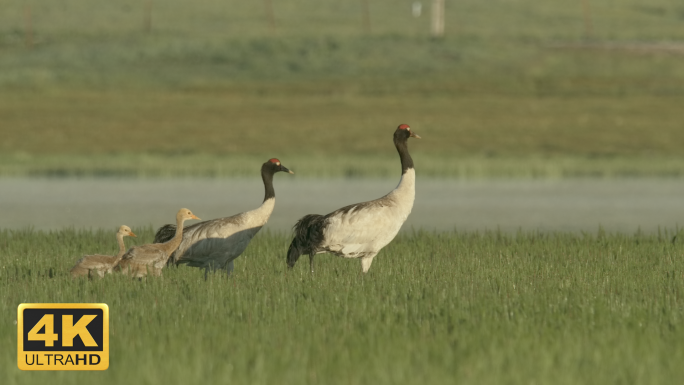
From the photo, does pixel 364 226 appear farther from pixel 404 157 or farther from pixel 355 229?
pixel 404 157

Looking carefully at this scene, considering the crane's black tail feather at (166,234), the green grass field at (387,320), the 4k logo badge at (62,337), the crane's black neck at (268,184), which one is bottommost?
the green grass field at (387,320)

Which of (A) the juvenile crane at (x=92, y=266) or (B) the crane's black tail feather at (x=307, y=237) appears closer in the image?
(A) the juvenile crane at (x=92, y=266)

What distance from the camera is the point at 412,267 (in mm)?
16609

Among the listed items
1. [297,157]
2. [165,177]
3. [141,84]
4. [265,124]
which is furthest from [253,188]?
[141,84]

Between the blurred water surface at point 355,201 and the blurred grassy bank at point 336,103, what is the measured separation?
3.92 metres

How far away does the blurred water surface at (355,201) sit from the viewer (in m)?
27.9

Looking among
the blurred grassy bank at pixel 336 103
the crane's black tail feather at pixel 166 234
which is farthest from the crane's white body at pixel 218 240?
the blurred grassy bank at pixel 336 103

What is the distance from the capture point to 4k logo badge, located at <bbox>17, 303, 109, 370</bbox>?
33.8 ft

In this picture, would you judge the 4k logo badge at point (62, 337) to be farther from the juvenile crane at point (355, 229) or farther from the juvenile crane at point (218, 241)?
the juvenile crane at point (355, 229)

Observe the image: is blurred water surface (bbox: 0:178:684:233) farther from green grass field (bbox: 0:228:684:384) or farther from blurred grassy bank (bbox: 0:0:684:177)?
green grass field (bbox: 0:228:684:384)

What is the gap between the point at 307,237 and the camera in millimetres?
15914

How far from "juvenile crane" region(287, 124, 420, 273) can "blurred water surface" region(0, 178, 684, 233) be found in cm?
729

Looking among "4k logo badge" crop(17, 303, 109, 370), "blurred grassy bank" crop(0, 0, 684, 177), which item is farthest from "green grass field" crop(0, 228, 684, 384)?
"blurred grassy bank" crop(0, 0, 684, 177)

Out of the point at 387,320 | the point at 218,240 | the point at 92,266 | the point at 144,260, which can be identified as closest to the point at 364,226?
the point at 218,240
